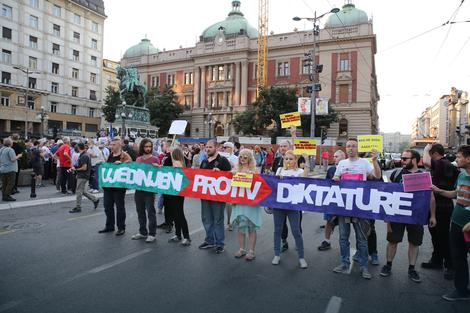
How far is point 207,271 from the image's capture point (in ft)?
17.3

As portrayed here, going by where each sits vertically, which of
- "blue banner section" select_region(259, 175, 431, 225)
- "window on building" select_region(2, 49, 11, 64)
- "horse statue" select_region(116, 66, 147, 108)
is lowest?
"blue banner section" select_region(259, 175, 431, 225)

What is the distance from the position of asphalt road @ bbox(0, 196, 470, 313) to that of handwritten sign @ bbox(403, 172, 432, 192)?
4.25ft

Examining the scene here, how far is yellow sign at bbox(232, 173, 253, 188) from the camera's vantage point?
6203 mm

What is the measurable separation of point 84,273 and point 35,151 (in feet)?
34.8

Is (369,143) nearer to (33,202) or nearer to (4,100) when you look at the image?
(33,202)

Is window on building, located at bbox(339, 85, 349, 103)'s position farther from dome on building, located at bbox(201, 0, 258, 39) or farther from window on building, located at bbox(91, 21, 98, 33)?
window on building, located at bbox(91, 21, 98, 33)

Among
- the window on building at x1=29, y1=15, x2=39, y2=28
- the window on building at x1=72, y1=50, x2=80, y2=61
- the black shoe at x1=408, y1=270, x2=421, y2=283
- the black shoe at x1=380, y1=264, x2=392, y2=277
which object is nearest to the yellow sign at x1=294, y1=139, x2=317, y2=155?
the black shoe at x1=380, y1=264, x2=392, y2=277

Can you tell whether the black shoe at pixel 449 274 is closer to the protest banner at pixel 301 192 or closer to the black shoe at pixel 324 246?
the protest banner at pixel 301 192

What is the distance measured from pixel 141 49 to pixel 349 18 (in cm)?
4488

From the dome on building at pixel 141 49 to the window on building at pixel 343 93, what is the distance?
44.0 m

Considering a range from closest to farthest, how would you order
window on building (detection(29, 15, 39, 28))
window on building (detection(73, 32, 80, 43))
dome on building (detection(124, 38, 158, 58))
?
window on building (detection(29, 15, 39, 28)), window on building (detection(73, 32, 80, 43)), dome on building (detection(124, 38, 158, 58))

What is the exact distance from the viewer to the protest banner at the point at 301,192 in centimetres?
542

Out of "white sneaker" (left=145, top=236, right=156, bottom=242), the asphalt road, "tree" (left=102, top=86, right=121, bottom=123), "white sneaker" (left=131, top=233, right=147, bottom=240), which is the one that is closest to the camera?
the asphalt road

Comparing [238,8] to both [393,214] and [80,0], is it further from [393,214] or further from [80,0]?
[393,214]
